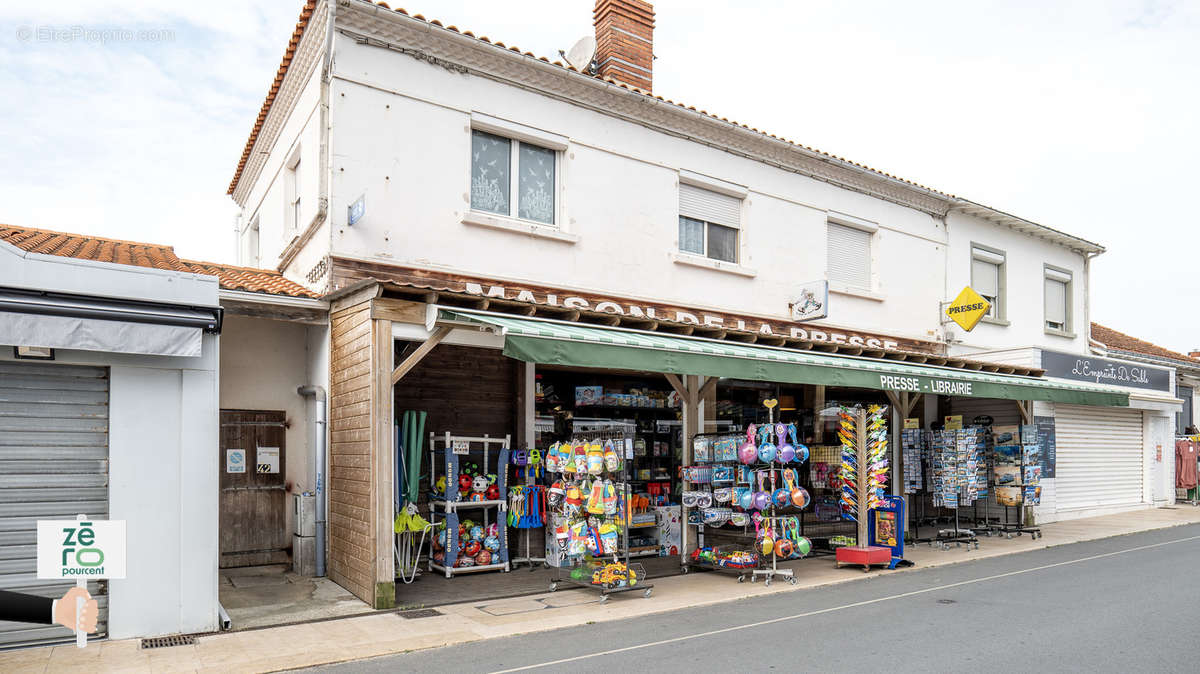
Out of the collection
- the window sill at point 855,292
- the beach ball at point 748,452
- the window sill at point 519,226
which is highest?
the window sill at point 519,226

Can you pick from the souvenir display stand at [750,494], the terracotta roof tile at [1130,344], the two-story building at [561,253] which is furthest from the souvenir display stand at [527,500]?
the terracotta roof tile at [1130,344]

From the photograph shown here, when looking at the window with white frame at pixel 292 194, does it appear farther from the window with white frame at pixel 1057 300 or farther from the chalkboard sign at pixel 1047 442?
the window with white frame at pixel 1057 300

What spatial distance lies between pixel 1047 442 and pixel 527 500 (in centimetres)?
1127

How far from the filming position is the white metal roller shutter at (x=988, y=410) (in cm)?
1622

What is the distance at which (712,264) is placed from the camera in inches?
524

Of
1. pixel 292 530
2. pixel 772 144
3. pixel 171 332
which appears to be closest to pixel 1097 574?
pixel 772 144

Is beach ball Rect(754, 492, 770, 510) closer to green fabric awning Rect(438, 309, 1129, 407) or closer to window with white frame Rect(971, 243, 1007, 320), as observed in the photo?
green fabric awning Rect(438, 309, 1129, 407)

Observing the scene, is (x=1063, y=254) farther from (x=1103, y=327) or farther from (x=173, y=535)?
(x=173, y=535)

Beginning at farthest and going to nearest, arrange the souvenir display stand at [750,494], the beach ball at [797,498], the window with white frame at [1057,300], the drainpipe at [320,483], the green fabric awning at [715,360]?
1. the window with white frame at [1057,300]
2. the beach ball at [797,498]
3. the souvenir display stand at [750,494]
4. the drainpipe at [320,483]
5. the green fabric awning at [715,360]

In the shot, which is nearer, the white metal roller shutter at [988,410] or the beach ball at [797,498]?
the beach ball at [797,498]

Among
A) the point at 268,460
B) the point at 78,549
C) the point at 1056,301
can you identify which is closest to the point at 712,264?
the point at 268,460

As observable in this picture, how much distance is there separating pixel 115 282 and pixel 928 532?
14329mm

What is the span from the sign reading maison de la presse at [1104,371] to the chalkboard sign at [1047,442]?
3.46ft

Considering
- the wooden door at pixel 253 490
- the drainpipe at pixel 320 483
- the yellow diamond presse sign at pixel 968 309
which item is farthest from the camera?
the yellow diamond presse sign at pixel 968 309
